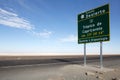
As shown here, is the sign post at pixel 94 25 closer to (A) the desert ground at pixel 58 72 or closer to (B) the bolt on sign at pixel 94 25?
(B) the bolt on sign at pixel 94 25

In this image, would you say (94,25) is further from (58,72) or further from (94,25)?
(58,72)

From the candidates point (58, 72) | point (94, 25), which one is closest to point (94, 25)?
point (94, 25)

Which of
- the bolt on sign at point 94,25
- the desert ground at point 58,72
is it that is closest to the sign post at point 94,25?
the bolt on sign at point 94,25

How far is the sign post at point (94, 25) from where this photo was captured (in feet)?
54.6

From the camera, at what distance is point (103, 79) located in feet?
36.6

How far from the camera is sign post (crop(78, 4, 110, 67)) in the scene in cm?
1666

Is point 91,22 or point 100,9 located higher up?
point 100,9

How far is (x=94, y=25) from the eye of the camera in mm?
18312

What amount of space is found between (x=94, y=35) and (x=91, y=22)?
156 centimetres

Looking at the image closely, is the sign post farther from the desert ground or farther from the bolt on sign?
the desert ground

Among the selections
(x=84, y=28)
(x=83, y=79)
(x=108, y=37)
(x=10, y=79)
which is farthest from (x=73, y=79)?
(x=84, y=28)

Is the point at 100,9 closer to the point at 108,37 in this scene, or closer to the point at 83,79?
the point at 108,37

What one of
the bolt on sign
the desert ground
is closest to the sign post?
the bolt on sign

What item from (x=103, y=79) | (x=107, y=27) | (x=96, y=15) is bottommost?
(x=103, y=79)
